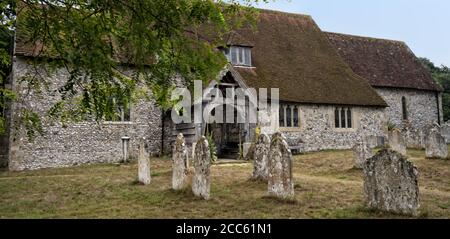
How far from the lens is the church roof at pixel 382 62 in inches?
1107

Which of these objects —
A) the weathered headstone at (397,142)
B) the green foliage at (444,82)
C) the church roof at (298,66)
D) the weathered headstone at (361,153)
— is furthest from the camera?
the green foliage at (444,82)

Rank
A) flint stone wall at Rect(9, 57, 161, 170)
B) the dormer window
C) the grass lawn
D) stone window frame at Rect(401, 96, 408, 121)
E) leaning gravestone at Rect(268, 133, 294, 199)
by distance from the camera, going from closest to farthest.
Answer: the grass lawn
leaning gravestone at Rect(268, 133, 294, 199)
flint stone wall at Rect(9, 57, 161, 170)
the dormer window
stone window frame at Rect(401, 96, 408, 121)

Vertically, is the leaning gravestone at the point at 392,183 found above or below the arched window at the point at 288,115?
below

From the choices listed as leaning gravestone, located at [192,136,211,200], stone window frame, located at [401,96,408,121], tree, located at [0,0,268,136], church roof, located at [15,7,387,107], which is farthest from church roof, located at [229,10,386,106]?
tree, located at [0,0,268,136]

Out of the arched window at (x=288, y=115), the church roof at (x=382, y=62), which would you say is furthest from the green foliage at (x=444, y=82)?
the arched window at (x=288, y=115)

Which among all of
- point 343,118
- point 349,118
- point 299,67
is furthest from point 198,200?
point 349,118

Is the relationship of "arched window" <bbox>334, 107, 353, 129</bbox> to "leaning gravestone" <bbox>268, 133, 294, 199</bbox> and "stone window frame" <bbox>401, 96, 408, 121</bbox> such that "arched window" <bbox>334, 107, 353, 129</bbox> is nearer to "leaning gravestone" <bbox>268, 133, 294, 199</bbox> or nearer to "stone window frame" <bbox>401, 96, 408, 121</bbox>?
"stone window frame" <bbox>401, 96, 408, 121</bbox>

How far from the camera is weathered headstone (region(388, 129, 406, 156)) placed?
1541 centimetres

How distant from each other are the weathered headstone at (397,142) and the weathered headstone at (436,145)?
0.88m

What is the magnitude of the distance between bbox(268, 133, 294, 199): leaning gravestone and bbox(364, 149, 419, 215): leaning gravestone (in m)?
1.67

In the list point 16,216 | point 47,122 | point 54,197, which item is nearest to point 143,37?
point 16,216

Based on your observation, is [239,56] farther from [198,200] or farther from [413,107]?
[413,107]

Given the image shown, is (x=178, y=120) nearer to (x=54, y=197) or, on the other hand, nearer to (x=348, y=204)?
(x=54, y=197)

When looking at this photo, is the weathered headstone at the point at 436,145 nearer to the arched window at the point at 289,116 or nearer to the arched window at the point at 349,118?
the arched window at the point at 289,116
